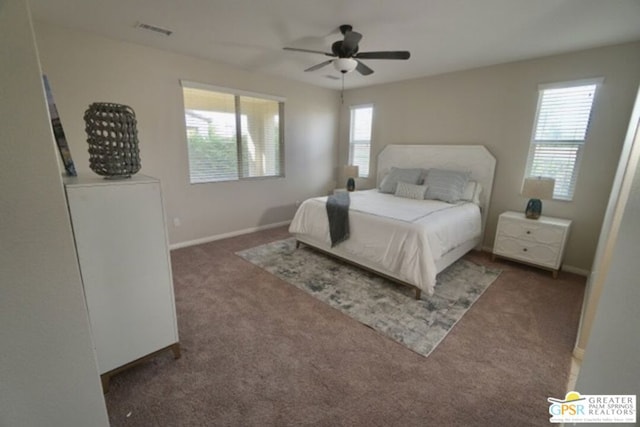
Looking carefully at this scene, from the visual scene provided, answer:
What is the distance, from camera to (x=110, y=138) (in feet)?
4.85

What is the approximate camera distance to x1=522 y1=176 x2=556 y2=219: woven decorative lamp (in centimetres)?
300

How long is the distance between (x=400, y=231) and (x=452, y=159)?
83.2 inches

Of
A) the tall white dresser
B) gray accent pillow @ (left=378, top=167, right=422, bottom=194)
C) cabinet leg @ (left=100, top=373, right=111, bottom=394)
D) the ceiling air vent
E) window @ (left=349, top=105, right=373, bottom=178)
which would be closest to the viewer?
the tall white dresser

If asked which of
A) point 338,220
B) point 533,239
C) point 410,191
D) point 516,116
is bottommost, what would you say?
point 533,239

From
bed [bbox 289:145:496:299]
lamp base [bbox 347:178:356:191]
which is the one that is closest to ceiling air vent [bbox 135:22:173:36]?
bed [bbox 289:145:496:299]

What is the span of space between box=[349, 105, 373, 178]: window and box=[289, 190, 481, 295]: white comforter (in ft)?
5.82

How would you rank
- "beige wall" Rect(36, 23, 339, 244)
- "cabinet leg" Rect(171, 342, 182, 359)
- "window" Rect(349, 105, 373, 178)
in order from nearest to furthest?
"cabinet leg" Rect(171, 342, 182, 359)
"beige wall" Rect(36, 23, 339, 244)
"window" Rect(349, 105, 373, 178)

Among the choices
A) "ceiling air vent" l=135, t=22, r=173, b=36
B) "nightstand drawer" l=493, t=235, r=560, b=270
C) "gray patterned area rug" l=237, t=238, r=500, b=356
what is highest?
"ceiling air vent" l=135, t=22, r=173, b=36

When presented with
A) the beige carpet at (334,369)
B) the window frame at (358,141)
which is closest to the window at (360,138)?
the window frame at (358,141)

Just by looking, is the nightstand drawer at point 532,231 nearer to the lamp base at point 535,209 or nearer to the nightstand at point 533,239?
the nightstand at point 533,239

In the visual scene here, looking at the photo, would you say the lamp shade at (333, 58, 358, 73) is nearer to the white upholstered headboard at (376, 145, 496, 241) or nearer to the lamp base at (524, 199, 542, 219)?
the white upholstered headboard at (376, 145, 496, 241)

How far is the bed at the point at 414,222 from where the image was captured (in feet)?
8.30

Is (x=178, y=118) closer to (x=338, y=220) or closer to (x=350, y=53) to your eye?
(x=350, y=53)

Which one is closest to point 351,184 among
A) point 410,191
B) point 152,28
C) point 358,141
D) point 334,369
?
point 358,141
